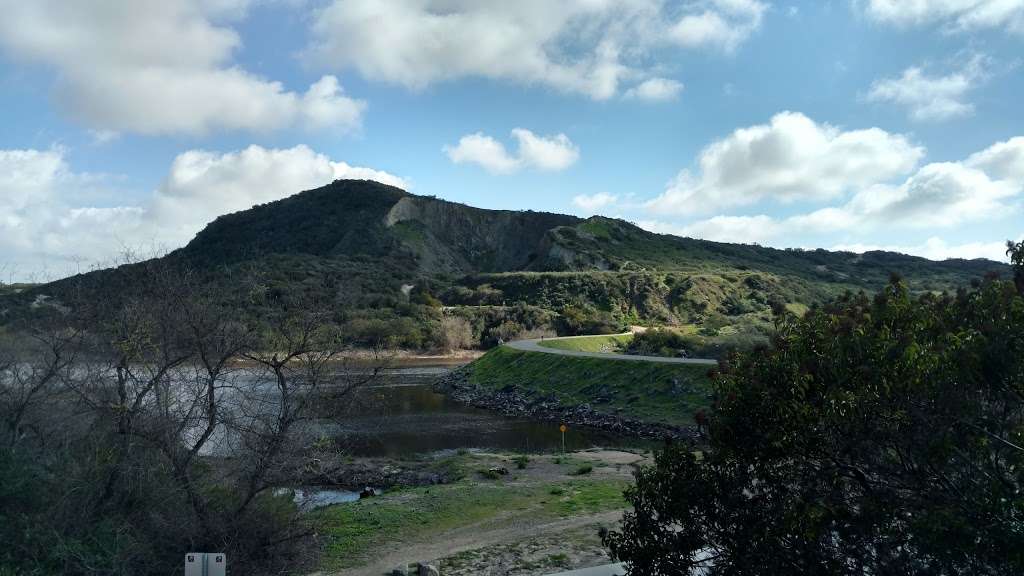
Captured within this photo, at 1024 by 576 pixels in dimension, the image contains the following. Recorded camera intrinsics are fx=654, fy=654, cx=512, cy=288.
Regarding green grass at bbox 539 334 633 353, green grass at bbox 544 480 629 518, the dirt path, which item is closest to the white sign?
the dirt path

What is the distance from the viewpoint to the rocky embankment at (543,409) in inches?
1345

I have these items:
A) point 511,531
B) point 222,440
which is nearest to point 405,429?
point 511,531

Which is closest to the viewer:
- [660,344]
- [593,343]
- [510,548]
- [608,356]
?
[510,548]

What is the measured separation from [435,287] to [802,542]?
354 ft

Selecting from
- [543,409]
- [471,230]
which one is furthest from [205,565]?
[471,230]

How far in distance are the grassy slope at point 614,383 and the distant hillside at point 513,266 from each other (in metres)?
13.0

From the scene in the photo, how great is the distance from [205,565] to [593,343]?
2514 inches

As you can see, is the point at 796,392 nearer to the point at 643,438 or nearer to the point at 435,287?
the point at 643,438

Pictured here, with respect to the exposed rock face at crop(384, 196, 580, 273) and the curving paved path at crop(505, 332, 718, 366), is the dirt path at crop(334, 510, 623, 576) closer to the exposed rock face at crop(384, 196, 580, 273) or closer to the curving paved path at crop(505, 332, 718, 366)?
the curving paved path at crop(505, 332, 718, 366)

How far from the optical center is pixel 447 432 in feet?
117

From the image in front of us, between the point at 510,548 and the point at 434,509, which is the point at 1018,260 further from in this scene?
the point at 434,509

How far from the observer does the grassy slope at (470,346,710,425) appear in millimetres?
36625

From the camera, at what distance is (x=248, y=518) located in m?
11.9

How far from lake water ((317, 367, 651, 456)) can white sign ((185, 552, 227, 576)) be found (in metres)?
19.6
